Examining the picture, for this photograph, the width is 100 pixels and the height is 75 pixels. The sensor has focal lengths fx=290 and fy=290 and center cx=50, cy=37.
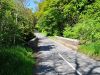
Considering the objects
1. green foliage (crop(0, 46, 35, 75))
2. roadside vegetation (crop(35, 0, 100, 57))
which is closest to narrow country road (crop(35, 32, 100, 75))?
green foliage (crop(0, 46, 35, 75))

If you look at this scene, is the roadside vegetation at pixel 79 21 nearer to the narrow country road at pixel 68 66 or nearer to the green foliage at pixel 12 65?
the narrow country road at pixel 68 66

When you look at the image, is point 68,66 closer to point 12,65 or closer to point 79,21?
point 12,65

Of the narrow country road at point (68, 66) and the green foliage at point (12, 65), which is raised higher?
the green foliage at point (12, 65)

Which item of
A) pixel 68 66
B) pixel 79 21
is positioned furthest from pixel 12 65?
pixel 79 21

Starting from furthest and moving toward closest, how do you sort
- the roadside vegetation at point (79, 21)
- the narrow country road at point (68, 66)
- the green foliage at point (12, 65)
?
the roadside vegetation at point (79, 21) < the narrow country road at point (68, 66) < the green foliage at point (12, 65)

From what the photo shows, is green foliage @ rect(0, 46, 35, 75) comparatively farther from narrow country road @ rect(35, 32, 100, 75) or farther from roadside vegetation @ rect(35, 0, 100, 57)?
roadside vegetation @ rect(35, 0, 100, 57)

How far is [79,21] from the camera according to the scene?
3550cm

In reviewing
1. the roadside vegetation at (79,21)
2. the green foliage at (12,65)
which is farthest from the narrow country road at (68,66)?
the roadside vegetation at (79,21)

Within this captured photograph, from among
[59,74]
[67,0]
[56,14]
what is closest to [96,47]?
[59,74]

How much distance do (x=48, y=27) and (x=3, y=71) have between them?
57.0m

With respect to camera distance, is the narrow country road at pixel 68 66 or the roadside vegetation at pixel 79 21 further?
the roadside vegetation at pixel 79 21

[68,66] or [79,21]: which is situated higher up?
[79,21]

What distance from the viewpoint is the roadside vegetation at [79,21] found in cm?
2552

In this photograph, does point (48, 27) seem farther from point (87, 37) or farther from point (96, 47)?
point (96, 47)
